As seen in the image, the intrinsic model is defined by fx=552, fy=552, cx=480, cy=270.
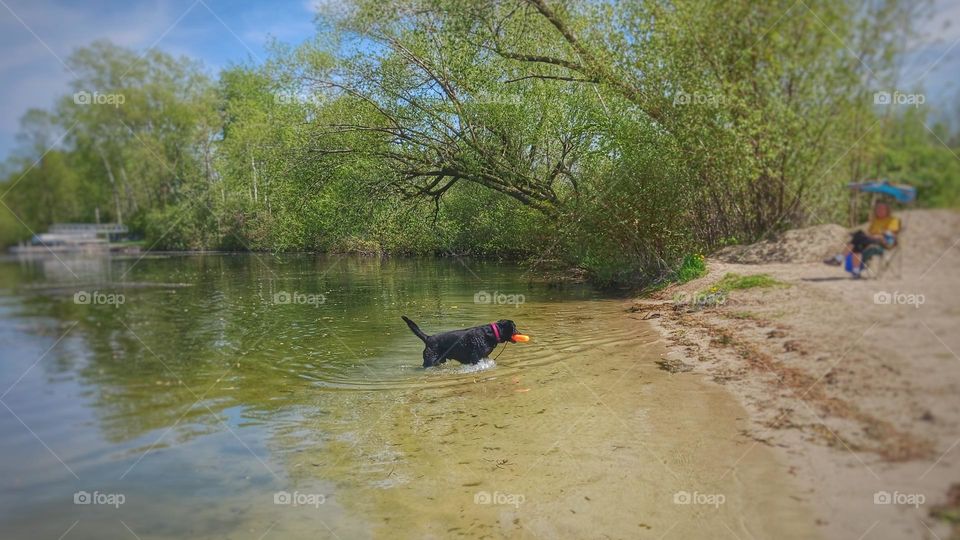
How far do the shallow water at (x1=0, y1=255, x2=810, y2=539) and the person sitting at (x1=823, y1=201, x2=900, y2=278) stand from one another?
2.09 metres

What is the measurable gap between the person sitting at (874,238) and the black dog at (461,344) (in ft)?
16.9

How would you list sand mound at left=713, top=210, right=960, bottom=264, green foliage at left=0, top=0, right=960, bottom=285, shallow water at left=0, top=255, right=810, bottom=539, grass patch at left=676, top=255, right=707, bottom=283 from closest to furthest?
shallow water at left=0, top=255, right=810, bottom=539, sand mound at left=713, top=210, right=960, bottom=264, green foliage at left=0, top=0, right=960, bottom=285, grass patch at left=676, top=255, right=707, bottom=283

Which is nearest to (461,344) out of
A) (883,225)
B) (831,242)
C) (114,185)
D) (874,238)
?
(831,242)

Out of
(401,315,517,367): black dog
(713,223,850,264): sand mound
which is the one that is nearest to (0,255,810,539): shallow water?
(401,315,517,367): black dog

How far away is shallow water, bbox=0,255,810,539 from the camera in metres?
4.60

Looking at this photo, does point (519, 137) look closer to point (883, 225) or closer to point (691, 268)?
point (691, 268)

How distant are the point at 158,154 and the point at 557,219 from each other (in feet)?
39.0

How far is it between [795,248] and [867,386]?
5.86 meters

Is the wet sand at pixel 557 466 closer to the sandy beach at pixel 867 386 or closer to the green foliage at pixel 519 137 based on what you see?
the sandy beach at pixel 867 386

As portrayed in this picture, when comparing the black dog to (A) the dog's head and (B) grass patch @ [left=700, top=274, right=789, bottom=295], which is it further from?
(B) grass patch @ [left=700, top=274, right=789, bottom=295]

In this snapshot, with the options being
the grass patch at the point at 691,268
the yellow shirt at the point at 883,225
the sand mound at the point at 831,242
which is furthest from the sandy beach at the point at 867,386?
the grass patch at the point at 691,268

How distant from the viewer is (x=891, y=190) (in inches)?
220

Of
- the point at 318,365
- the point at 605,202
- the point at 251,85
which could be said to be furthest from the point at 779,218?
the point at 251,85

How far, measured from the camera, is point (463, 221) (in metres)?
29.3
